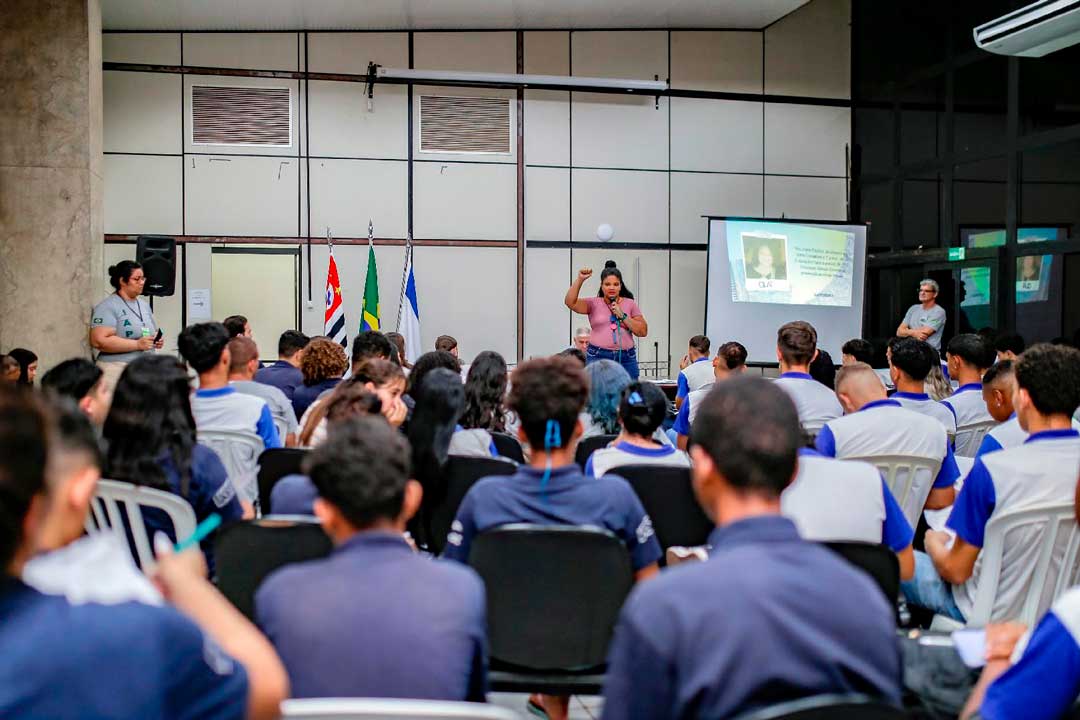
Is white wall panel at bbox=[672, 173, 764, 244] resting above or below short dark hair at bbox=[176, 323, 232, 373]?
above

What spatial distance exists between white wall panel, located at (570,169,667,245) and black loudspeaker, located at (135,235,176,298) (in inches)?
→ 163

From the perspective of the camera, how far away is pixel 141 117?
8820 millimetres

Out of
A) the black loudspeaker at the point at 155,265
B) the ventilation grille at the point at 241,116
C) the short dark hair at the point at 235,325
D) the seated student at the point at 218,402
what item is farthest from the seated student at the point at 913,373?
the ventilation grille at the point at 241,116

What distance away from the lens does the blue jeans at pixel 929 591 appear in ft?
8.77

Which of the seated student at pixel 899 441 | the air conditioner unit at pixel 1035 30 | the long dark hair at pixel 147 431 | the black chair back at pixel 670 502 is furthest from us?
the air conditioner unit at pixel 1035 30

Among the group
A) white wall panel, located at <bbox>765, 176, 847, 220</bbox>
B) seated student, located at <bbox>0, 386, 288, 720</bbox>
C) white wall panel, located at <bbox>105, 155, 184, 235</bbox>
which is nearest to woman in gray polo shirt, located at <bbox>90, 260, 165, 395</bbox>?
white wall panel, located at <bbox>105, 155, 184, 235</bbox>

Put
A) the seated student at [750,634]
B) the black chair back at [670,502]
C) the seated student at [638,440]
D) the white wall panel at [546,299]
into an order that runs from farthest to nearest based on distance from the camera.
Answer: the white wall panel at [546,299], the seated student at [638,440], the black chair back at [670,502], the seated student at [750,634]

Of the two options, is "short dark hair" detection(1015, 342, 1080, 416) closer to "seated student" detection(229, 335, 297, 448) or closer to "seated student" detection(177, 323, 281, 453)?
"seated student" detection(177, 323, 281, 453)

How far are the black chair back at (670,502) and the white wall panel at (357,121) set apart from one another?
23.5 ft

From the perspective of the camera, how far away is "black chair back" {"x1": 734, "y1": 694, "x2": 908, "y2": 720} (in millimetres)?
1068

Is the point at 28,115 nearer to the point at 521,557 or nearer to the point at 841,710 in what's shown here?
the point at 521,557

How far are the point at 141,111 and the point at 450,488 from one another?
23.9 feet

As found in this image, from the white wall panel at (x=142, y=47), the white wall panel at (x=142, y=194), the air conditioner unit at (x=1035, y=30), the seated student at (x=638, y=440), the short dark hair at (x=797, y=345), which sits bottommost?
the seated student at (x=638, y=440)

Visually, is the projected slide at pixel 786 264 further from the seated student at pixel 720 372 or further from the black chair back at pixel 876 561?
the black chair back at pixel 876 561
